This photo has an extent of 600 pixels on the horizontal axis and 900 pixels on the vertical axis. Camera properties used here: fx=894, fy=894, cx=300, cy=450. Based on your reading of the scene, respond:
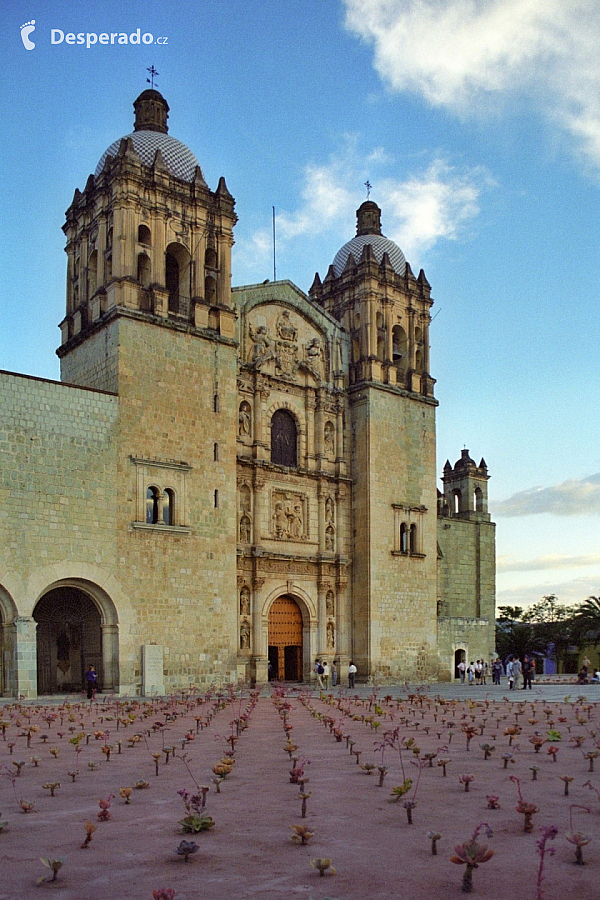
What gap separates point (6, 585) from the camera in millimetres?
21625

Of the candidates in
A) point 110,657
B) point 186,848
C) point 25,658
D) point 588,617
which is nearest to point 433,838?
point 186,848

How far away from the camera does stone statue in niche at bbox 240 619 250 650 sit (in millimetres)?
28555

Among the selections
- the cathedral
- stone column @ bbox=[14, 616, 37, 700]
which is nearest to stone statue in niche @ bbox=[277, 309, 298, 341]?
the cathedral

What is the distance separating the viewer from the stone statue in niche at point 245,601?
94.4 ft

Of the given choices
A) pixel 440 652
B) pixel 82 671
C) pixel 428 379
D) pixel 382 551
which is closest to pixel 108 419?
pixel 82 671

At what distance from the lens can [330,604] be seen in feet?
103

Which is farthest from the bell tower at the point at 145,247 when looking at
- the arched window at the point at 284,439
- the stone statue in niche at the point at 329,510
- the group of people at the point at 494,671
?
the group of people at the point at 494,671

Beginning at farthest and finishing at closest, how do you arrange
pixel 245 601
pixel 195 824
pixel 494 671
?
pixel 494 671 → pixel 245 601 → pixel 195 824

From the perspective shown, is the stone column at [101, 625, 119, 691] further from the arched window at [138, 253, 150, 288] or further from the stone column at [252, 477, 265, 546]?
the arched window at [138, 253, 150, 288]

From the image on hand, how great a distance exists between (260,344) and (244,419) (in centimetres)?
273

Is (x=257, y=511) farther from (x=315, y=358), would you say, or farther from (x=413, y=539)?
(x=413, y=539)

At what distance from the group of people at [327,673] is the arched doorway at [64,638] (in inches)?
291

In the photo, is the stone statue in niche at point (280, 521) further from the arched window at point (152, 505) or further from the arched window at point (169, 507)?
the arched window at point (152, 505)

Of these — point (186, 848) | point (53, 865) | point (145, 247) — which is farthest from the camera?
point (145, 247)
